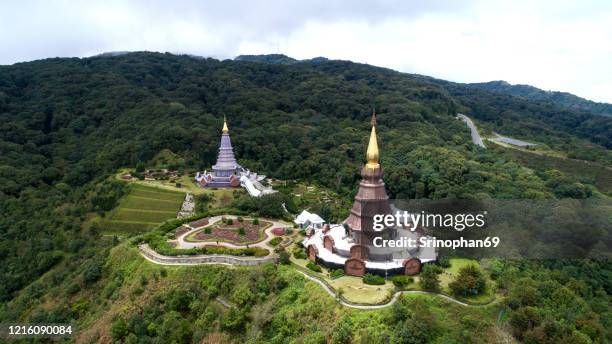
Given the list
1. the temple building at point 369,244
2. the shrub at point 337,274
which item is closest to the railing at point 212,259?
the temple building at point 369,244

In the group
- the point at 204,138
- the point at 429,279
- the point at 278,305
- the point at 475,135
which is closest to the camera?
the point at 429,279

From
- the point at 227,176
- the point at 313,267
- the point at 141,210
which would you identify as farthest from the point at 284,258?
the point at 227,176

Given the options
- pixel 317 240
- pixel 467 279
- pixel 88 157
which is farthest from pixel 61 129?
pixel 467 279

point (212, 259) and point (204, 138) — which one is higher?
point (204, 138)

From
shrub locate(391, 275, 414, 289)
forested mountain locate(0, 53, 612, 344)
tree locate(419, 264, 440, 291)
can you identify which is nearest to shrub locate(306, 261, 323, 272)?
forested mountain locate(0, 53, 612, 344)

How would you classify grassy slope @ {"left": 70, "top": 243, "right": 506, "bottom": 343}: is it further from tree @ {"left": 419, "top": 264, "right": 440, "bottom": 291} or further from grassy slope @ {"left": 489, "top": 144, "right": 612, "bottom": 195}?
grassy slope @ {"left": 489, "top": 144, "right": 612, "bottom": 195}

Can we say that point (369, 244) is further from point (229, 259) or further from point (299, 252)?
point (229, 259)
